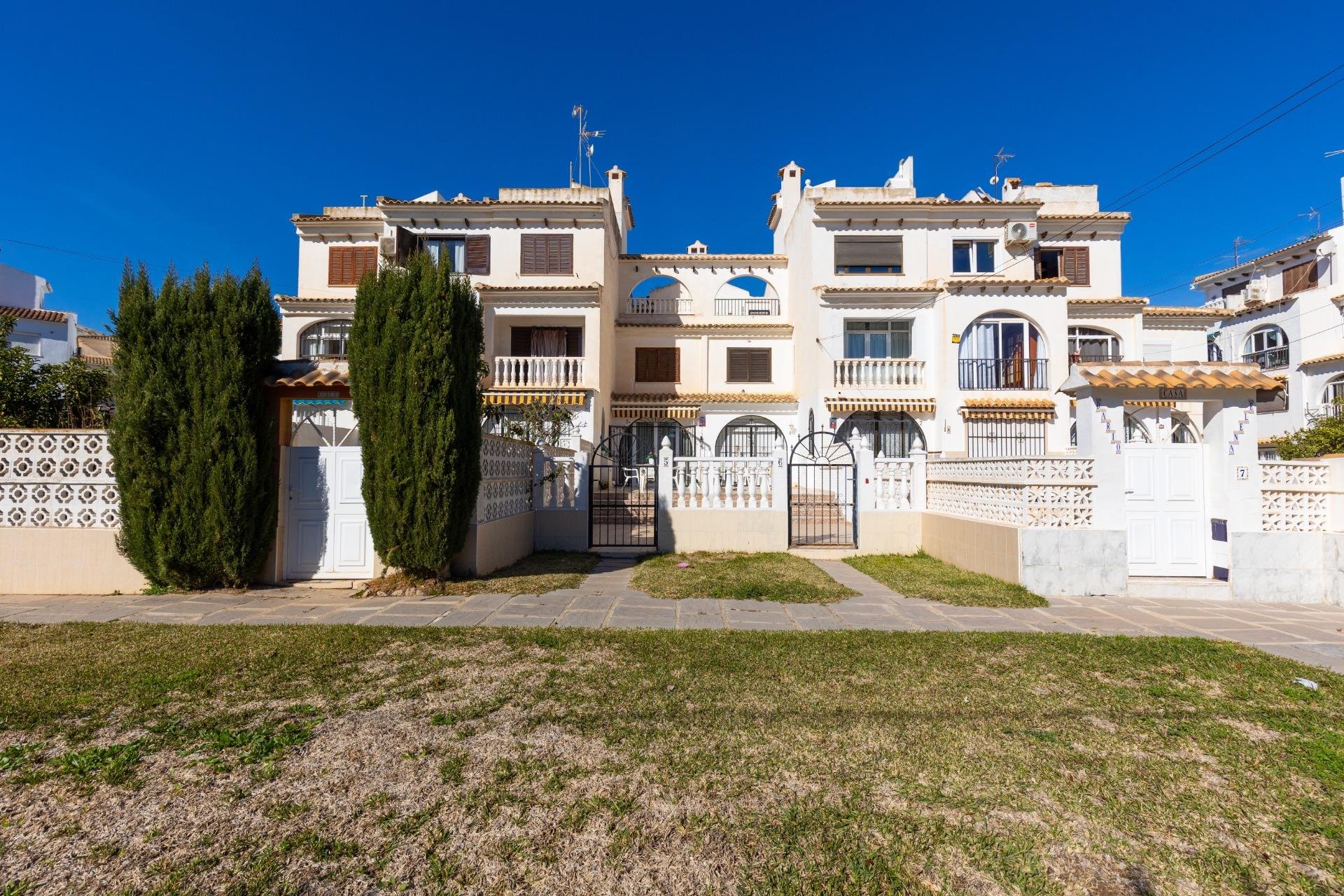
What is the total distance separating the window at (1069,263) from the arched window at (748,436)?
11483 millimetres

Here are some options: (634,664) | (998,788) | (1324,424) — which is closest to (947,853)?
(998,788)

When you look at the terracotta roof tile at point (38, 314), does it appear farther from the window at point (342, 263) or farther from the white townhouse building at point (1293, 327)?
the white townhouse building at point (1293, 327)

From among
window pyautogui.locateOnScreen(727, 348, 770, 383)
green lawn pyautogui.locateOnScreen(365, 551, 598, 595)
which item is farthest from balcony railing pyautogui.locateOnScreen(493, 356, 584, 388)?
green lawn pyautogui.locateOnScreen(365, 551, 598, 595)

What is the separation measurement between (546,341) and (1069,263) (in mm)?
19231

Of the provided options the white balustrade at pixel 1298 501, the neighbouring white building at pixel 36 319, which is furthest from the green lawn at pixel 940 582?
the neighbouring white building at pixel 36 319

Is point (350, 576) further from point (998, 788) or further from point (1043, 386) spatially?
point (1043, 386)

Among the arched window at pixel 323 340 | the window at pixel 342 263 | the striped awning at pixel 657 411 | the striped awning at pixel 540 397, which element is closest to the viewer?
the striped awning at pixel 540 397

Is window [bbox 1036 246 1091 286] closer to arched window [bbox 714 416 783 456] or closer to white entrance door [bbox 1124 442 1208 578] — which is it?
arched window [bbox 714 416 783 456]

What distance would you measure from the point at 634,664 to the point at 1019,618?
4271mm

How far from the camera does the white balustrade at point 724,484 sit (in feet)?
33.6

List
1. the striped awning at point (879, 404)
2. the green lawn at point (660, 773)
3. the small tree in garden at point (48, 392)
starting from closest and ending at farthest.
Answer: the green lawn at point (660, 773), the small tree in garden at point (48, 392), the striped awning at point (879, 404)

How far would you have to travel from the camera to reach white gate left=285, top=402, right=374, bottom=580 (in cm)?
744

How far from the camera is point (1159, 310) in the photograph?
22.5 meters

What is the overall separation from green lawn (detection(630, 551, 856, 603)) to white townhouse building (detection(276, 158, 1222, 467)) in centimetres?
821
